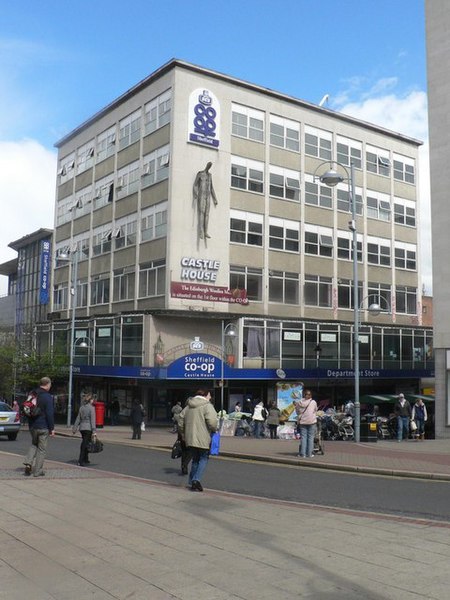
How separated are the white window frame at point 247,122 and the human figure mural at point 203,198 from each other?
3978 mm

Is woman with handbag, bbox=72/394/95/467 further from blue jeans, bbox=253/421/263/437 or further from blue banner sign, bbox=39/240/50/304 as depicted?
blue banner sign, bbox=39/240/50/304

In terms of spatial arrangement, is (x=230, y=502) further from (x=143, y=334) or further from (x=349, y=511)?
(x=143, y=334)

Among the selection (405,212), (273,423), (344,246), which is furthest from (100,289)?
(405,212)

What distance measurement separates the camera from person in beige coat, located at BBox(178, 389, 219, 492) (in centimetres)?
996

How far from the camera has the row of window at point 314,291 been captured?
1516 inches

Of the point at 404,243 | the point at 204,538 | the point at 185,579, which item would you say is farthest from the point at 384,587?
the point at 404,243

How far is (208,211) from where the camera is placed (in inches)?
1447

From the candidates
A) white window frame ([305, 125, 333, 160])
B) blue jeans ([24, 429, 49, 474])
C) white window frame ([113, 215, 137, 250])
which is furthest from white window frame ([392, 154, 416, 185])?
blue jeans ([24, 429, 49, 474])

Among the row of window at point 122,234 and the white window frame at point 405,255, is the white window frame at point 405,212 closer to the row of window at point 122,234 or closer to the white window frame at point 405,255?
the white window frame at point 405,255

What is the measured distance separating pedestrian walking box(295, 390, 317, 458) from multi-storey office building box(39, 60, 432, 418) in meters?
17.6

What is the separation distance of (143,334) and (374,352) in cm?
1625

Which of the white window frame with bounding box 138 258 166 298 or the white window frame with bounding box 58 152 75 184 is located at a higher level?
the white window frame with bounding box 58 152 75 184

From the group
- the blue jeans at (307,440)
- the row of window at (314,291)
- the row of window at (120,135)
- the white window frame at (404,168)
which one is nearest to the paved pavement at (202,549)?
the blue jeans at (307,440)

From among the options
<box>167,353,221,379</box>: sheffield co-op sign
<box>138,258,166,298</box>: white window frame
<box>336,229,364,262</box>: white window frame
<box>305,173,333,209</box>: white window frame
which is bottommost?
<box>167,353,221,379</box>: sheffield co-op sign
